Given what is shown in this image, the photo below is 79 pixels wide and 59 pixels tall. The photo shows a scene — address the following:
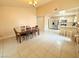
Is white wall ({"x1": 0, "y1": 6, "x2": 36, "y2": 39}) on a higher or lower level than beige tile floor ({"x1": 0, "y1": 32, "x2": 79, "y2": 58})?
higher

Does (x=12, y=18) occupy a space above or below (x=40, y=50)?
above

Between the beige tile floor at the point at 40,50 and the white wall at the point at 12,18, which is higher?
the white wall at the point at 12,18

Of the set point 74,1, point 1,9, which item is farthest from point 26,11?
point 74,1

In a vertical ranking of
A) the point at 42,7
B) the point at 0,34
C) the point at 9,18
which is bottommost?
the point at 0,34

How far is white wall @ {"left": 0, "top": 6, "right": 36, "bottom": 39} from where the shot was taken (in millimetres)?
7988

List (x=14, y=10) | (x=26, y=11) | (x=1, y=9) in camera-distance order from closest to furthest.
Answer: (x=1, y=9) < (x=14, y=10) < (x=26, y=11)

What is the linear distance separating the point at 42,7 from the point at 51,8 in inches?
65.8

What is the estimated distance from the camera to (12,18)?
8.71 metres

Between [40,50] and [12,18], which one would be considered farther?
[12,18]

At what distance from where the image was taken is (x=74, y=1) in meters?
6.96

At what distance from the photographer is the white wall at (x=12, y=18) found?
7.99 meters

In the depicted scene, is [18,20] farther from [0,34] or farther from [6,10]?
[0,34]

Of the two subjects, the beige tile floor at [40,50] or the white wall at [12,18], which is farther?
the white wall at [12,18]

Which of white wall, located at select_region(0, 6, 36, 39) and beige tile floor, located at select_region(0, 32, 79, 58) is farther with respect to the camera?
white wall, located at select_region(0, 6, 36, 39)
